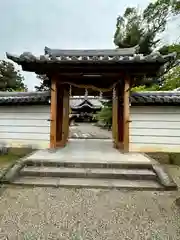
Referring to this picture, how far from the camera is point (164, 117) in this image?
271 inches

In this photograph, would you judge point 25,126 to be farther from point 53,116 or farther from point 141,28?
point 141,28

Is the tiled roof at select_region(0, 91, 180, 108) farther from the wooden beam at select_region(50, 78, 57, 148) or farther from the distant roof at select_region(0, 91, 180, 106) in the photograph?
the wooden beam at select_region(50, 78, 57, 148)

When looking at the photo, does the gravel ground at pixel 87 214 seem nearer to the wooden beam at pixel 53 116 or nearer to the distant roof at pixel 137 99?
the wooden beam at pixel 53 116

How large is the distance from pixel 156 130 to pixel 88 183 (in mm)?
3188

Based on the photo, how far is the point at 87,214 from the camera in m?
3.22

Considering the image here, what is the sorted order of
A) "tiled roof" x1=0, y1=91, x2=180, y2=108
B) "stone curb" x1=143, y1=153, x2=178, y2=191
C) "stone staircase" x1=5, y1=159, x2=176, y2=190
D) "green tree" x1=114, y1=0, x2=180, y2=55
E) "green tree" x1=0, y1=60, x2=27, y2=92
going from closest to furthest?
1. "stone curb" x1=143, y1=153, x2=178, y2=191
2. "stone staircase" x1=5, y1=159, x2=176, y2=190
3. "tiled roof" x1=0, y1=91, x2=180, y2=108
4. "green tree" x1=114, y1=0, x2=180, y2=55
5. "green tree" x1=0, y1=60, x2=27, y2=92

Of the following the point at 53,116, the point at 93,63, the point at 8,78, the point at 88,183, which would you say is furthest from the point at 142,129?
the point at 8,78

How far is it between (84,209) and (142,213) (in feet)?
2.60

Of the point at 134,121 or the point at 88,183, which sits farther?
the point at 134,121

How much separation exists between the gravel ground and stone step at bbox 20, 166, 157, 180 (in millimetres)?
583

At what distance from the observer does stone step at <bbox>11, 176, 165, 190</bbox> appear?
4333 mm

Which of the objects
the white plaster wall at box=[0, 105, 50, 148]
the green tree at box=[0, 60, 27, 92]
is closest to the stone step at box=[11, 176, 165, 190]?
the white plaster wall at box=[0, 105, 50, 148]

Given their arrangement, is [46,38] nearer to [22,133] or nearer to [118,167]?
[22,133]


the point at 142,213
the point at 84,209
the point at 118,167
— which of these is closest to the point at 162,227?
the point at 142,213
